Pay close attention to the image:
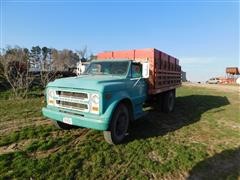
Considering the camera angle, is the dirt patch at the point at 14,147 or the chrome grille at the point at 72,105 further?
the chrome grille at the point at 72,105

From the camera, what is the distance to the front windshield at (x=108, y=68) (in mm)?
6215

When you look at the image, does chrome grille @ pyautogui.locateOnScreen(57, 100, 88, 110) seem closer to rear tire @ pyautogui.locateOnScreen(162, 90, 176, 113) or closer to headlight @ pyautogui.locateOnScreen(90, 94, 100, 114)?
headlight @ pyautogui.locateOnScreen(90, 94, 100, 114)

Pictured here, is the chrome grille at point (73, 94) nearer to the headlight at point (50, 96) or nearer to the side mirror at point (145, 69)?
the headlight at point (50, 96)

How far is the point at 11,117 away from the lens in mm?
7242

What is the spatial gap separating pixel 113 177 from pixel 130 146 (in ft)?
4.52

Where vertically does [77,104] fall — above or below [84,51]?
below

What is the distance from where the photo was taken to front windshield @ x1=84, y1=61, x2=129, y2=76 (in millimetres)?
6215

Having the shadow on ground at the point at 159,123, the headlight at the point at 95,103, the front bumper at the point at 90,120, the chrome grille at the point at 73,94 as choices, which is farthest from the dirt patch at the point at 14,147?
the shadow on ground at the point at 159,123

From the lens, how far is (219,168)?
4.54m

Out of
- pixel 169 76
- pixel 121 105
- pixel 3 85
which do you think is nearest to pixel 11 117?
pixel 121 105

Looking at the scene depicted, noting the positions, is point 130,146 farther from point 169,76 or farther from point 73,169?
point 169,76

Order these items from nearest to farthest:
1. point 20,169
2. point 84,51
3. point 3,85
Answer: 1. point 20,169
2. point 3,85
3. point 84,51

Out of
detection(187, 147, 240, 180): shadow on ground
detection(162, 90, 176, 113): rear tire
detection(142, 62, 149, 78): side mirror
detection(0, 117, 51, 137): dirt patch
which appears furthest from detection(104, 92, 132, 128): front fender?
detection(162, 90, 176, 113): rear tire

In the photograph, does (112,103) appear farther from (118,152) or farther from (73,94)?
(118,152)
